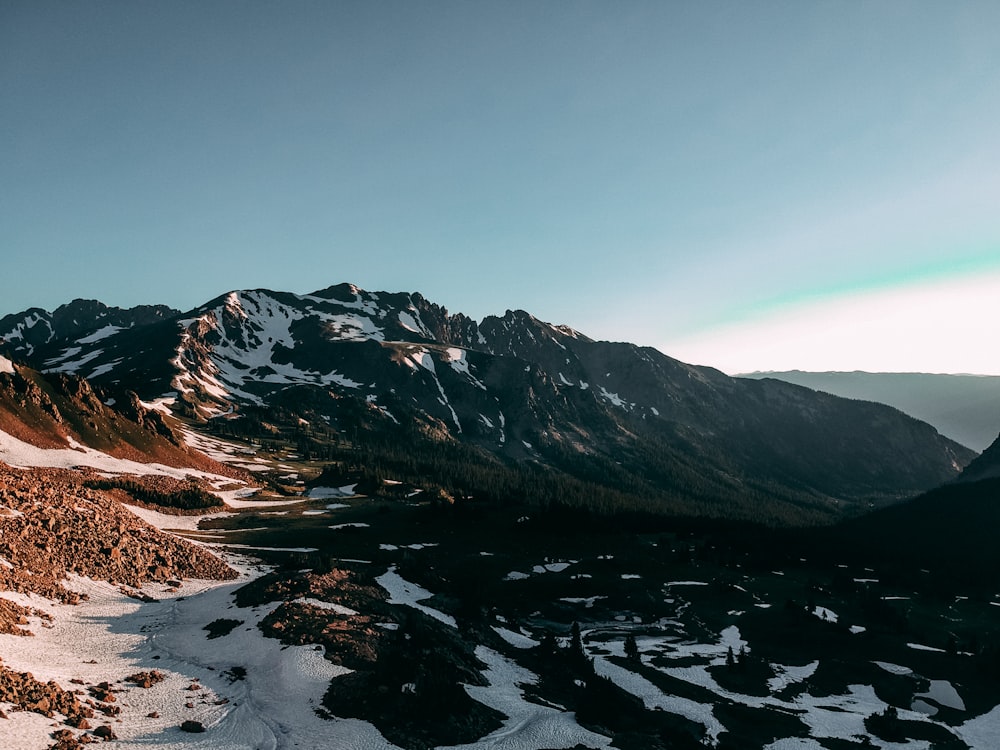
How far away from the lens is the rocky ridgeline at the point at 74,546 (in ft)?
191

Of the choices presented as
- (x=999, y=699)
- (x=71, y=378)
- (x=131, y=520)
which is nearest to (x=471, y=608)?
(x=131, y=520)

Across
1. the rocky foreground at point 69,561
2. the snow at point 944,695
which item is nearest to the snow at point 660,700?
the snow at point 944,695

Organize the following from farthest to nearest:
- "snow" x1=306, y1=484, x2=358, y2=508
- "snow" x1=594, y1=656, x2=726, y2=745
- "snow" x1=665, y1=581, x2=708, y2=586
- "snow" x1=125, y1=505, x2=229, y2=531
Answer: "snow" x1=306, y1=484, x2=358, y2=508
"snow" x1=665, y1=581, x2=708, y2=586
"snow" x1=125, y1=505, x2=229, y2=531
"snow" x1=594, y1=656, x2=726, y2=745

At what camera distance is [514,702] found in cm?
5050

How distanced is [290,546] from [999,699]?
11352 centimetres

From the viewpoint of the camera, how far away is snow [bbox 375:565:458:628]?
73.7 meters

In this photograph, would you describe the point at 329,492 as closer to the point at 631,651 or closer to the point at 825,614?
the point at 631,651

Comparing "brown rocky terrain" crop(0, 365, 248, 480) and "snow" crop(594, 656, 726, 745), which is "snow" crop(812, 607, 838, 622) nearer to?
"snow" crop(594, 656, 726, 745)

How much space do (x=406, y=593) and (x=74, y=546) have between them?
40848 mm

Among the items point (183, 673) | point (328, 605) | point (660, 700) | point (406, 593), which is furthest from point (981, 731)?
point (183, 673)

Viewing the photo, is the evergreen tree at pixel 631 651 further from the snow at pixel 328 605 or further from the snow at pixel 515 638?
the snow at pixel 328 605

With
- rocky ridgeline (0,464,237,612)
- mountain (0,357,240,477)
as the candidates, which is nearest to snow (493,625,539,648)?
rocky ridgeline (0,464,237,612)

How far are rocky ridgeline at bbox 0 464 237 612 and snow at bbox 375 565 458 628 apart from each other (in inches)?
876

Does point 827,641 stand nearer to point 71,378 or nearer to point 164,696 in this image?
point 164,696
